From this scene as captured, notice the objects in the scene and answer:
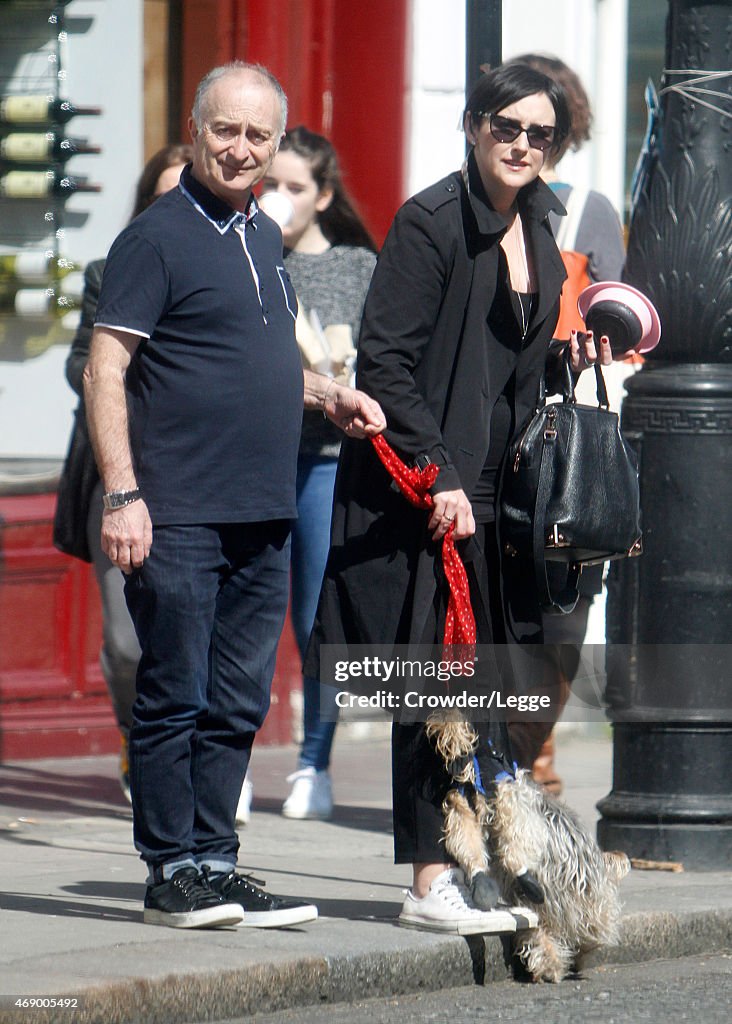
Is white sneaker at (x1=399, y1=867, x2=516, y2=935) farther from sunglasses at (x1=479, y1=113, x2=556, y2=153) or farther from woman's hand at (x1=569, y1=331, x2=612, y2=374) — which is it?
sunglasses at (x1=479, y1=113, x2=556, y2=153)

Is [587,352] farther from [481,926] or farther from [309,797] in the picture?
[309,797]

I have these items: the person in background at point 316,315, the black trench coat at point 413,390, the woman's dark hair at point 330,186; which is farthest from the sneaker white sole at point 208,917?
the woman's dark hair at point 330,186

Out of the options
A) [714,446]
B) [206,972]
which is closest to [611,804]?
[714,446]

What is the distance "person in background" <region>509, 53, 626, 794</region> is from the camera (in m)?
5.72

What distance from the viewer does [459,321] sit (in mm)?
4465

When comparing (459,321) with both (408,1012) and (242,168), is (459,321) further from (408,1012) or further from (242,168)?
A: (408,1012)

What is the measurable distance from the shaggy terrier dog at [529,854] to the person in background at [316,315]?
1.80 meters

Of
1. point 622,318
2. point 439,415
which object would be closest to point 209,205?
point 439,415

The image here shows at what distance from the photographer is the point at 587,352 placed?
4.62 meters

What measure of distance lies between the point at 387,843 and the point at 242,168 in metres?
2.38

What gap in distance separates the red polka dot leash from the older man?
9 centimetres

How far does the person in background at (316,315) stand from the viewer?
6.30m

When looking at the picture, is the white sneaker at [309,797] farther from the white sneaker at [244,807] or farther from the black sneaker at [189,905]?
the black sneaker at [189,905]

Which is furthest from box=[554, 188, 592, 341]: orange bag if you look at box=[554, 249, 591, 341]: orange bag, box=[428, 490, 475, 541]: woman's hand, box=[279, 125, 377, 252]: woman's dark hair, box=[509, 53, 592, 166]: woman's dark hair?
box=[428, 490, 475, 541]: woman's hand
